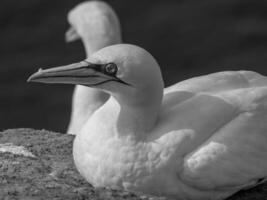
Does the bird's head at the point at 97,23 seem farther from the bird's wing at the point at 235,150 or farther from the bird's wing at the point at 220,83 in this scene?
the bird's wing at the point at 235,150

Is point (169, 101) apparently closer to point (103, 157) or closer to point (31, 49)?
point (103, 157)

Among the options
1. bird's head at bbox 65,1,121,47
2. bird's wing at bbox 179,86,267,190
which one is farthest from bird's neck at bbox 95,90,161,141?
bird's head at bbox 65,1,121,47

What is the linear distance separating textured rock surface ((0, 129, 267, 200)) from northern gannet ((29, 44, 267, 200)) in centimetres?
17

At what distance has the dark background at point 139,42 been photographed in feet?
62.1

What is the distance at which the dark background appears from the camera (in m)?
18.9

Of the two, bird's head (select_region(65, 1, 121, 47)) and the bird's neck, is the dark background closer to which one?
bird's head (select_region(65, 1, 121, 47))

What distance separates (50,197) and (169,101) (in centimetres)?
118

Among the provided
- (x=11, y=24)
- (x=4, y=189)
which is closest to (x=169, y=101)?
(x=4, y=189)

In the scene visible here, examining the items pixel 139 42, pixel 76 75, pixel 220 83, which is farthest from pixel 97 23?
pixel 139 42

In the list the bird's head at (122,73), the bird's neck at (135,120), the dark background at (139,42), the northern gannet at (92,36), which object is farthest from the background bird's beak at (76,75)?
the dark background at (139,42)

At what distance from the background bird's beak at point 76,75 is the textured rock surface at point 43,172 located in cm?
77

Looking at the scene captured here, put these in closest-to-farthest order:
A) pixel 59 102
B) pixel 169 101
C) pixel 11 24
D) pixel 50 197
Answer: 1. pixel 50 197
2. pixel 169 101
3. pixel 59 102
4. pixel 11 24

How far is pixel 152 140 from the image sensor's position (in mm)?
7406

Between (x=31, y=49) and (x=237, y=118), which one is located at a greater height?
(x=237, y=118)
